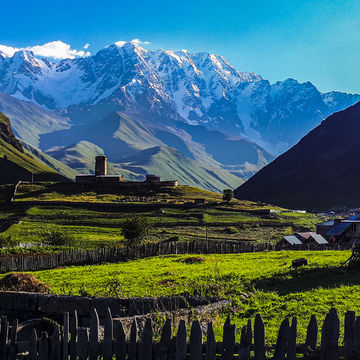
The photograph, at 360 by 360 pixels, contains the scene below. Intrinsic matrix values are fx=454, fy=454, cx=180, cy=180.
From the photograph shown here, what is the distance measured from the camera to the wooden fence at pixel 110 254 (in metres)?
41.5

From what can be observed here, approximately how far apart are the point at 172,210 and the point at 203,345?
113083 mm

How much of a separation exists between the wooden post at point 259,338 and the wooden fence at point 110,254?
35.3m

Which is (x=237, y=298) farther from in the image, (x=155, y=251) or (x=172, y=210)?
(x=172, y=210)

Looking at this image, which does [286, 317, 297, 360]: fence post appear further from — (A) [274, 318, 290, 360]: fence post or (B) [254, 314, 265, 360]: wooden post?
(B) [254, 314, 265, 360]: wooden post

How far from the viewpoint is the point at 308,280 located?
2220cm

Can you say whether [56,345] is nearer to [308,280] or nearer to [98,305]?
[98,305]

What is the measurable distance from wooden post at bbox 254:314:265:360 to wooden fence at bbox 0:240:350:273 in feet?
116

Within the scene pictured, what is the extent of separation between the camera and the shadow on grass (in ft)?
67.3

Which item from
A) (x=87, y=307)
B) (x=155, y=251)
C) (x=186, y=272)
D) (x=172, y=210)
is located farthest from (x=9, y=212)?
(x=87, y=307)

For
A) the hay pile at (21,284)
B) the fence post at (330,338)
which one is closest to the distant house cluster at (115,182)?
the hay pile at (21,284)

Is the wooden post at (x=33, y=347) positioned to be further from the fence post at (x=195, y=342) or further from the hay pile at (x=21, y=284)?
the hay pile at (x=21, y=284)

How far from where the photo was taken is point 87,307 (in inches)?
662


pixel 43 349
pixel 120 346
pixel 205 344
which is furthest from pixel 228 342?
pixel 43 349

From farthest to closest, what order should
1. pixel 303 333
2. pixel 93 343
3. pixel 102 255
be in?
pixel 102 255 → pixel 303 333 → pixel 93 343
